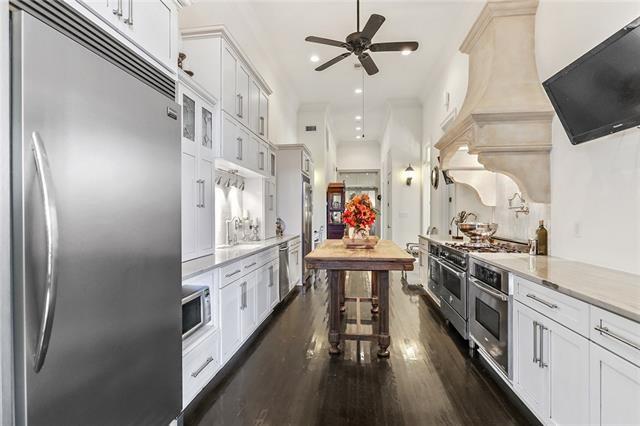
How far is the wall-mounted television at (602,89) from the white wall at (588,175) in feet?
0.54

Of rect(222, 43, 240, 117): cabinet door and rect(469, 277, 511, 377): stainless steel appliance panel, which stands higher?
rect(222, 43, 240, 117): cabinet door

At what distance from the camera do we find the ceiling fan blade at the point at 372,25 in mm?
3168

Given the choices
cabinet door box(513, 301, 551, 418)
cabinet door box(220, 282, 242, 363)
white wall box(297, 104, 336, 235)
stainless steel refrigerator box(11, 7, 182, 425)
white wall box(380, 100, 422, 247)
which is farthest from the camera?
white wall box(297, 104, 336, 235)

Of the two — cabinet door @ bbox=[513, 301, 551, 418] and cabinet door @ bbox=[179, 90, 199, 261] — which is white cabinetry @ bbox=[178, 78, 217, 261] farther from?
cabinet door @ bbox=[513, 301, 551, 418]

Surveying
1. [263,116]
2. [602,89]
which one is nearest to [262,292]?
[263,116]

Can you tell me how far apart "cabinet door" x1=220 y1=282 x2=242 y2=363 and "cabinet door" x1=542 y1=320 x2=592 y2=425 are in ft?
7.03

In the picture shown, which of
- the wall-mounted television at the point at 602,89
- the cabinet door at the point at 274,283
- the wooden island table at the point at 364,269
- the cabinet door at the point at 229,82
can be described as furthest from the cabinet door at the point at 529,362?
the cabinet door at the point at 229,82

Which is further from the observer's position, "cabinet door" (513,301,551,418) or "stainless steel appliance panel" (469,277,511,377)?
"stainless steel appliance panel" (469,277,511,377)

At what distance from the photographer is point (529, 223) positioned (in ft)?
10.6

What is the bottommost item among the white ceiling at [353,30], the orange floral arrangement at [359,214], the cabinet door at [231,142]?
the orange floral arrangement at [359,214]

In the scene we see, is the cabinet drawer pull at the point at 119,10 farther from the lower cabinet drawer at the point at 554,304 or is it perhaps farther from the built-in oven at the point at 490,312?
the built-in oven at the point at 490,312

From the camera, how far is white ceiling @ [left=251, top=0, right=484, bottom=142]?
4.24 metres

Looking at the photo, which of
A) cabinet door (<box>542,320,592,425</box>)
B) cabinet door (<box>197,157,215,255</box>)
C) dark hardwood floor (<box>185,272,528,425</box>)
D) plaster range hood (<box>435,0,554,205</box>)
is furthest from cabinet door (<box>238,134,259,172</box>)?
cabinet door (<box>542,320,592,425</box>)

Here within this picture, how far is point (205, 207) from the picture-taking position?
2697mm
